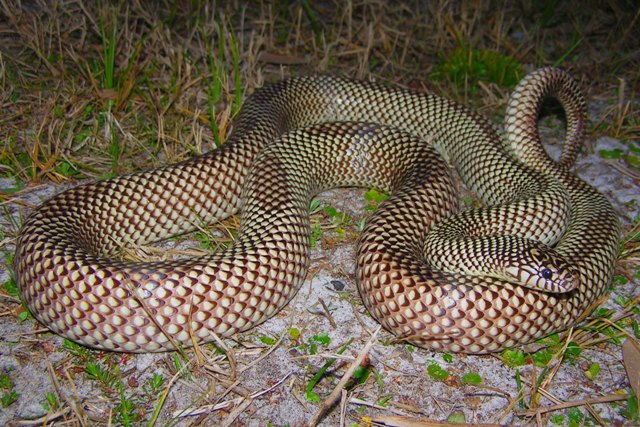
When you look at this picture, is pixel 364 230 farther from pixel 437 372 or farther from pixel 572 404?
pixel 572 404

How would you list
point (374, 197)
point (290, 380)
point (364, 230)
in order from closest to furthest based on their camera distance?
point (290, 380) → point (364, 230) → point (374, 197)

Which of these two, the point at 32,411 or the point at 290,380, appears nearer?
the point at 32,411

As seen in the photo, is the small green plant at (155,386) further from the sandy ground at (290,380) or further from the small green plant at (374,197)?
the small green plant at (374,197)

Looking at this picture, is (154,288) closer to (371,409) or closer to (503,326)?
(371,409)

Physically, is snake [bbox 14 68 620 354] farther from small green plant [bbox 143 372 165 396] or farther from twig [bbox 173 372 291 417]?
twig [bbox 173 372 291 417]

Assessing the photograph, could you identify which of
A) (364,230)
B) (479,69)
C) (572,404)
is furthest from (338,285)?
(479,69)
